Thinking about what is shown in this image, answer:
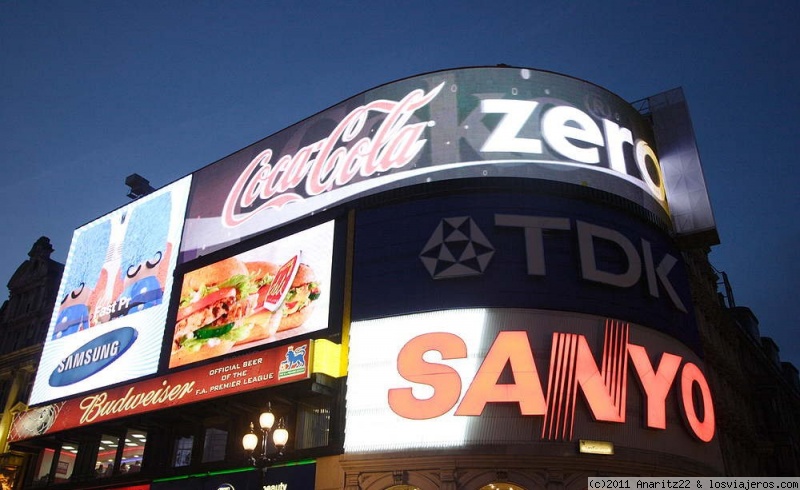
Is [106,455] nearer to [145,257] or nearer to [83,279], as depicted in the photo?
[145,257]

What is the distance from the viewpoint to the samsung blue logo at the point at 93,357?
37406 millimetres

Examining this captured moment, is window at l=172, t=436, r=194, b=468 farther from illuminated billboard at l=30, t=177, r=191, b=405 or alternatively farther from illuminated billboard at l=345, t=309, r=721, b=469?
illuminated billboard at l=345, t=309, r=721, b=469

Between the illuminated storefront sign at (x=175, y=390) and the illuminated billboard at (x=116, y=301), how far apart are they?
2.13m

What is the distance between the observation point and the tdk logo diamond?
27.2m

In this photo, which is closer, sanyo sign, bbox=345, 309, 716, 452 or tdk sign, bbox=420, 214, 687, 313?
sanyo sign, bbox=345, 309, 716, 452

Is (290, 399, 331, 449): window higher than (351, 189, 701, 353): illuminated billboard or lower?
lower

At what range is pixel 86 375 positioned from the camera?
38.1m

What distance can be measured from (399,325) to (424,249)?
3.52 meters

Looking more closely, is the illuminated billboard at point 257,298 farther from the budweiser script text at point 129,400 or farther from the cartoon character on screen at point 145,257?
the cartoon character on screen at point 145,257

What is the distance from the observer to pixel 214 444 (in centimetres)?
3209

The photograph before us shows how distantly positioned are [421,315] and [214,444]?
514 inches

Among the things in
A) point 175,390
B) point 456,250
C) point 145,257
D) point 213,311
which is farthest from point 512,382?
point 145,257

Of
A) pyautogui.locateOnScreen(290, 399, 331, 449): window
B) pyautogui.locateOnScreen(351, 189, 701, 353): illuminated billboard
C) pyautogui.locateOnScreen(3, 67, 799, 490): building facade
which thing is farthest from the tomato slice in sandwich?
pyautogui.locateOnScreen(351, 189, 701, 353): illuminated billboard

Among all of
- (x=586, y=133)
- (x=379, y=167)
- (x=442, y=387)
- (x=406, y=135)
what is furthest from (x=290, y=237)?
(x=586, y=133)
